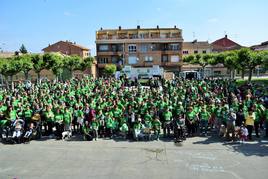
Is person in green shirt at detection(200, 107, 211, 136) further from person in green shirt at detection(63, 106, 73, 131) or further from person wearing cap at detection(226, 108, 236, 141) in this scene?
person in green shirt at detection(63, 106, 73, 131)

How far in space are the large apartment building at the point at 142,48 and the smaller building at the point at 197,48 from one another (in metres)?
17.2

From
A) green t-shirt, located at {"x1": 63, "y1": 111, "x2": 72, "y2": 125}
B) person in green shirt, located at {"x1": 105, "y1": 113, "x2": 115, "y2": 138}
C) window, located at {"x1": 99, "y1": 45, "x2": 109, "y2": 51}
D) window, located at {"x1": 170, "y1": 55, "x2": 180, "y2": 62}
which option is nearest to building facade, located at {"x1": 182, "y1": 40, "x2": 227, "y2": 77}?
window, located at {"x1": 170, "y1": 55, "x2": 180, "y2": 62}

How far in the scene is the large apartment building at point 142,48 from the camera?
207 feet

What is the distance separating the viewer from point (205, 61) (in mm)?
56719

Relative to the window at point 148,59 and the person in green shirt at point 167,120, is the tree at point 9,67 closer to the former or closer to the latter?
the person in green shirt at point 167,120

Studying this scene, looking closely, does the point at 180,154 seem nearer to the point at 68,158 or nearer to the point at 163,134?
the point at 163,134

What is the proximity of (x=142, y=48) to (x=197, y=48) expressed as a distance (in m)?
21.9

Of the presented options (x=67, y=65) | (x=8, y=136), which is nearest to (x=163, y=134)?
(x=8, y=136)

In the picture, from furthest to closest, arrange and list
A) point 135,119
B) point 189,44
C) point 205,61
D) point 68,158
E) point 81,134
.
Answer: point 189,44, point 205,61, point 81,134, point 135,119, point 68,158

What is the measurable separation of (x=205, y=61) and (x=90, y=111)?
44.8m

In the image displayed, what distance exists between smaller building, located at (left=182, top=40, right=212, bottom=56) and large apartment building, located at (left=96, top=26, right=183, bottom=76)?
17194 millimetres

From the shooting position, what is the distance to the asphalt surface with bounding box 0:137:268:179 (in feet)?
32.7

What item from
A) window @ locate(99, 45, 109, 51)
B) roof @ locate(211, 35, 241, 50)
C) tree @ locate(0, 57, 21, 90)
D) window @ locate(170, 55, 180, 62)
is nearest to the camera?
tree @ locate(0, 57, 21, 90)

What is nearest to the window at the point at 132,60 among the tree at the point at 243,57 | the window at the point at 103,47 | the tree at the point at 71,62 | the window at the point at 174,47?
Answer: the window at the point at 103,47
